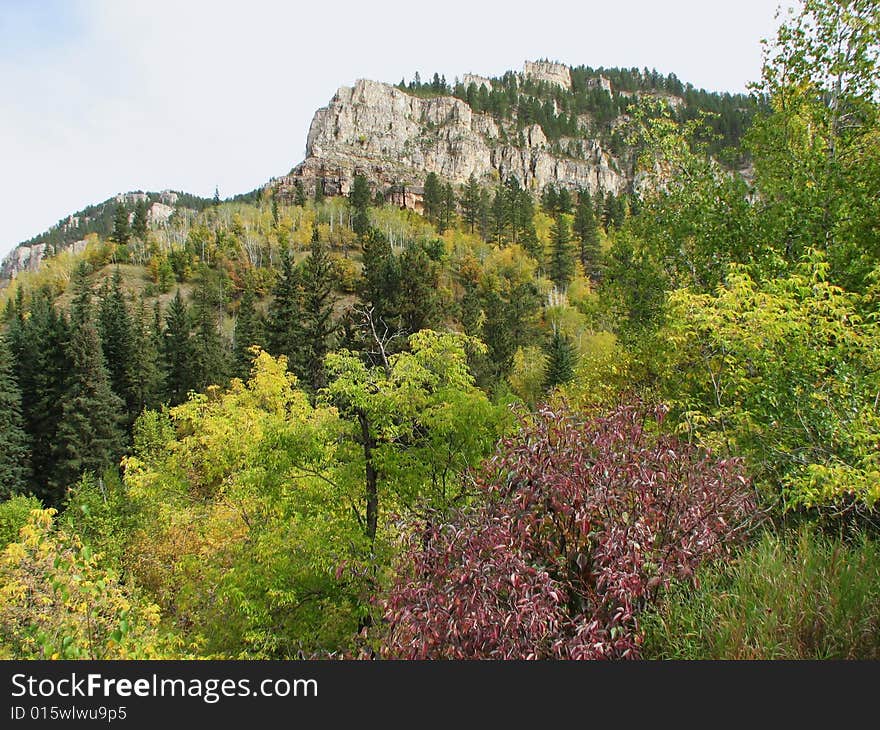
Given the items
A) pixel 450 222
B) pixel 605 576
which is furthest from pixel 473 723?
pixel 450 222

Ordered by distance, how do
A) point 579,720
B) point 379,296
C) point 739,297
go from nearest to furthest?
point 579,720 < point 739,297 < point 379,296

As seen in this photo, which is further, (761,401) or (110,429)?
(110,429)

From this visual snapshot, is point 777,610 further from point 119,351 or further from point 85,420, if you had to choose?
point 119,351

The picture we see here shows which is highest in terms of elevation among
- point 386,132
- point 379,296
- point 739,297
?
point 386,132

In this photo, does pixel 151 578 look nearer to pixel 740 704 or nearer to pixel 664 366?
pixel 664 366

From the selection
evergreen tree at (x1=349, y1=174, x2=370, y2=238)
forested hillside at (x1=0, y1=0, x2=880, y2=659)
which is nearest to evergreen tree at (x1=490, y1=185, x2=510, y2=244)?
evergreen tree at (x1=349, y1=174, x2=370, y2=238)

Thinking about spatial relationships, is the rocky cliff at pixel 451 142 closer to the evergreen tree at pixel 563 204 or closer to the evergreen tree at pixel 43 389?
the evergreen tree at pixel 563 204

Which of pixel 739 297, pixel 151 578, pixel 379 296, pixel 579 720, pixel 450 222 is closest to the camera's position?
pixel 579 720

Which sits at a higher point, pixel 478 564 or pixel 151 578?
pixel 478 564

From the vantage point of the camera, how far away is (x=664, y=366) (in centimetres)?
1096

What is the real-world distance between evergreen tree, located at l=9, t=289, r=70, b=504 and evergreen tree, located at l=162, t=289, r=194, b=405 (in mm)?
7087

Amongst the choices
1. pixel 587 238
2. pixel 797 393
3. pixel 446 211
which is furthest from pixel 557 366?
pixel 446 211

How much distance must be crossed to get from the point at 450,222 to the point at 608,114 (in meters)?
106

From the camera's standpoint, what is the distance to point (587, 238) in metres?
84.3
